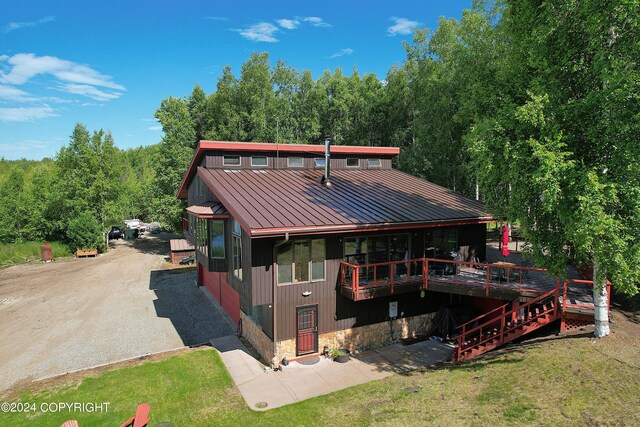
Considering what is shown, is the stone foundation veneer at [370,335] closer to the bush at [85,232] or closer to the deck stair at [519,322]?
the deck stair at [519,322]

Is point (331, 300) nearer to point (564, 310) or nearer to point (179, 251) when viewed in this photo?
point (564, 310)

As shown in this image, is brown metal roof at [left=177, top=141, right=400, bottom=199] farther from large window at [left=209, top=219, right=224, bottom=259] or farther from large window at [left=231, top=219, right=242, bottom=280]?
large window at [left=231, top=219, right=242, bottom=280]

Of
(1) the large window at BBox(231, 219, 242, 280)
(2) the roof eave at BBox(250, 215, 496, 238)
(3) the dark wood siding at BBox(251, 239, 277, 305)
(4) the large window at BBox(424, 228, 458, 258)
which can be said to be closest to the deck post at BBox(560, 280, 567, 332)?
(2) the roof eave at BBox(250, 215, 496, 238)

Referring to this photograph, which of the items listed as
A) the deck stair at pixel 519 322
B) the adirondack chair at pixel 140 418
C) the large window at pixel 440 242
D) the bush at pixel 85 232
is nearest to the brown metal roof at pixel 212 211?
the adirondack chair at pixel 140 418

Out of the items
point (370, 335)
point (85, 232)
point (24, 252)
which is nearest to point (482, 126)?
point (370, 335)

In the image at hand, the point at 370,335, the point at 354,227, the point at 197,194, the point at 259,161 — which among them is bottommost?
the point at 370,335

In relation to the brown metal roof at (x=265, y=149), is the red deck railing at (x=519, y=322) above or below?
below

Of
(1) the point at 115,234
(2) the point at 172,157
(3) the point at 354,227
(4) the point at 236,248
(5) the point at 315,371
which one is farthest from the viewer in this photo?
(1) the point at 115,234

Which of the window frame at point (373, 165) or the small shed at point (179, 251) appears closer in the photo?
the window frame at point (373, 165)
